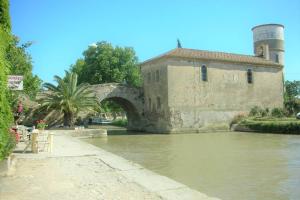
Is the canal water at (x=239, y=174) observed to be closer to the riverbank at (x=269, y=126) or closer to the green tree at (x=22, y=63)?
the green tree at (x=22, y=63)

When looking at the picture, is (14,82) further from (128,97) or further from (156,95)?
(128,97)

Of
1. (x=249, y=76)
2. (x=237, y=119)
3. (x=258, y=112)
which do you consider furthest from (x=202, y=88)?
(x=258, y=112)

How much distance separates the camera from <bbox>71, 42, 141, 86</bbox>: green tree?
155 feet

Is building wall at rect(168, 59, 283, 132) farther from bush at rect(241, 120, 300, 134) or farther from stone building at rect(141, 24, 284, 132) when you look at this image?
bush at rect(241, 120, 300, 134)

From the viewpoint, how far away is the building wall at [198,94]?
110 ft

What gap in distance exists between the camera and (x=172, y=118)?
33250 mm

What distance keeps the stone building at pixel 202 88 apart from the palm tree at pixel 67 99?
23.4 feet

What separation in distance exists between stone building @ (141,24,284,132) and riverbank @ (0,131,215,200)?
23.2 meters

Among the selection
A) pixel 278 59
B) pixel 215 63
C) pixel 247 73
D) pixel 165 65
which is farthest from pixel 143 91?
pixel 278 59

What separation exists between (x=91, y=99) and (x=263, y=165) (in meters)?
21.1

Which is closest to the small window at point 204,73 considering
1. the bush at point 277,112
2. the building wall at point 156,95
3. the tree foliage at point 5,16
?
the building wall at point 156,95

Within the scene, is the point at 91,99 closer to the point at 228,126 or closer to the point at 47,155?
the point at 228,126

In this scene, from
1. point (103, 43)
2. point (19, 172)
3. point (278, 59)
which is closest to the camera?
point (19, 172)

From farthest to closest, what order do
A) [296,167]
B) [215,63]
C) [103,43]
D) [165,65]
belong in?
[103,43] → [215,63] → [165,65] → [296,167]
